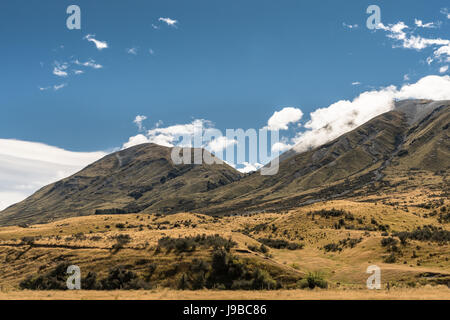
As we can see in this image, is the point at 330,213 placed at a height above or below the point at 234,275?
above

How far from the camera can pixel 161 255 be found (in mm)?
32625

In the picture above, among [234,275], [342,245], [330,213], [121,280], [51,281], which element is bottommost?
[51,281]

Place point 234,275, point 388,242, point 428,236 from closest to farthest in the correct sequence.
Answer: point 234,275 < point 388,242 < point 428,236

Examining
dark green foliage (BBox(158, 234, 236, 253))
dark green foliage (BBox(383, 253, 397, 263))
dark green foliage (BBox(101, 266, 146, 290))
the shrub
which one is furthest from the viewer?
dark green foliage (BBox(383, 253, 397, 263))

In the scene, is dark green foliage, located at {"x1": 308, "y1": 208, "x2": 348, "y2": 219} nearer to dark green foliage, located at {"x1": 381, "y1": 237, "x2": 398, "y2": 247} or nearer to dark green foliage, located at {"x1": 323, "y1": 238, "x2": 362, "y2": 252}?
dark green foliage, located at {"x1": 323, "y1": 238, "x2": 362, "y2": 252}

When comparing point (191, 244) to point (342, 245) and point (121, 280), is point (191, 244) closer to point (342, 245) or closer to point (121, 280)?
point (121, 280)

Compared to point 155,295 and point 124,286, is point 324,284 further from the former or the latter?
point 124,286

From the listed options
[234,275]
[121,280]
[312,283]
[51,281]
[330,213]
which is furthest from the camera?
[330,213]

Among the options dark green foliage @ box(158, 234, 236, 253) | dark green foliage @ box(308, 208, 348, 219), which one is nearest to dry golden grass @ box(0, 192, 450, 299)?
dark green foliage @ box(158, 234, 236, 253)

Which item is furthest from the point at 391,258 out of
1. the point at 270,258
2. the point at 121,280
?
the point at 121,280

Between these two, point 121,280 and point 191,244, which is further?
point 191,244

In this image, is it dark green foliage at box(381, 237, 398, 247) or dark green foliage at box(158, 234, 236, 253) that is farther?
dark green foliage at box(381, 237, 398, 247)

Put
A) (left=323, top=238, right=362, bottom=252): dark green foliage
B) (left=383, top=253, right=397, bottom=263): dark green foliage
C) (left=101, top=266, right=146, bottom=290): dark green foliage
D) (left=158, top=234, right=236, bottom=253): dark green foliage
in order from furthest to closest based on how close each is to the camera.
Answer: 1. (left=323, top=238, right=362, bottom=252): dark green foliage
2. (left=383, top=253, right=397, bottom=263): dark green foliage
3. (left=158, top=234, right=236, bottom=253): dark green foliage
4. (left=101, top=266, right=146, bottom=290): dark green foliage
